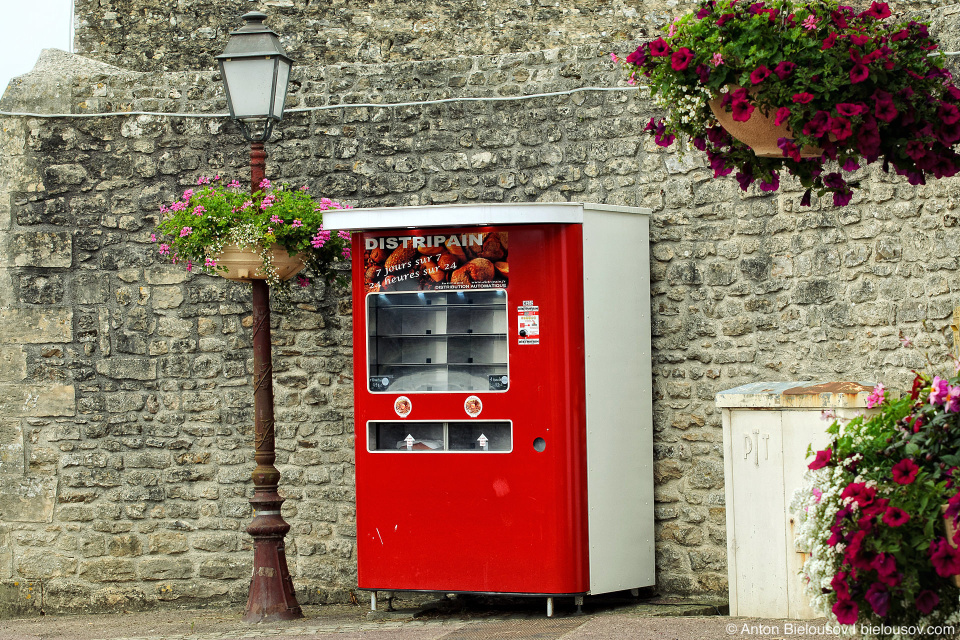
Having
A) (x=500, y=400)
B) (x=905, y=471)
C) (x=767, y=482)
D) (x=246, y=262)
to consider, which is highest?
(x=246, y=262)

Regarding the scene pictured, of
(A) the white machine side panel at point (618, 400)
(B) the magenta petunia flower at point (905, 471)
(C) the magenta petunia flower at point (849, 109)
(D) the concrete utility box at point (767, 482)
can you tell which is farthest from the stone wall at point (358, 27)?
(B) the magenta petunia flower at point (905, 471)

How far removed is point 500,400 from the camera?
18.1 feet

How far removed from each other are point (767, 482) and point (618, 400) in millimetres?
1086

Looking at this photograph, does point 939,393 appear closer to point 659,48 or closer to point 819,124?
point 819,124

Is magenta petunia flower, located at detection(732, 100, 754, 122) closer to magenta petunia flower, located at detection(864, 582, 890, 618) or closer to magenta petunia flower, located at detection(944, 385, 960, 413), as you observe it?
magenta petunia flower, located at detection(944, 385, 960, 413)

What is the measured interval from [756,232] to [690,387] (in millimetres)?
908

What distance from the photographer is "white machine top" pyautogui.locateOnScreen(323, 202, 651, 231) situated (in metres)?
5.35

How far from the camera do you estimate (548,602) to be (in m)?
5.52

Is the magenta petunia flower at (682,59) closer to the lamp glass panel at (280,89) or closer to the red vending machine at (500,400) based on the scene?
the red vending machine at (500,400)

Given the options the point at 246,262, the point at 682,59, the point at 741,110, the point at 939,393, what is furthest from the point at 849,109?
the point at 246,262

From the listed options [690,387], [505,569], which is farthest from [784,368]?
[505,569]

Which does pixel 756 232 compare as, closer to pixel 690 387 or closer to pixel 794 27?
pixel 690 387

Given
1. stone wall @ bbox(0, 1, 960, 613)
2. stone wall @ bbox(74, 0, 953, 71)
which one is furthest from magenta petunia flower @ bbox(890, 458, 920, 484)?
stone wall @ bbox(74, 0, 953, 71)

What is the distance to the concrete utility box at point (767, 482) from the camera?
4.77 m
